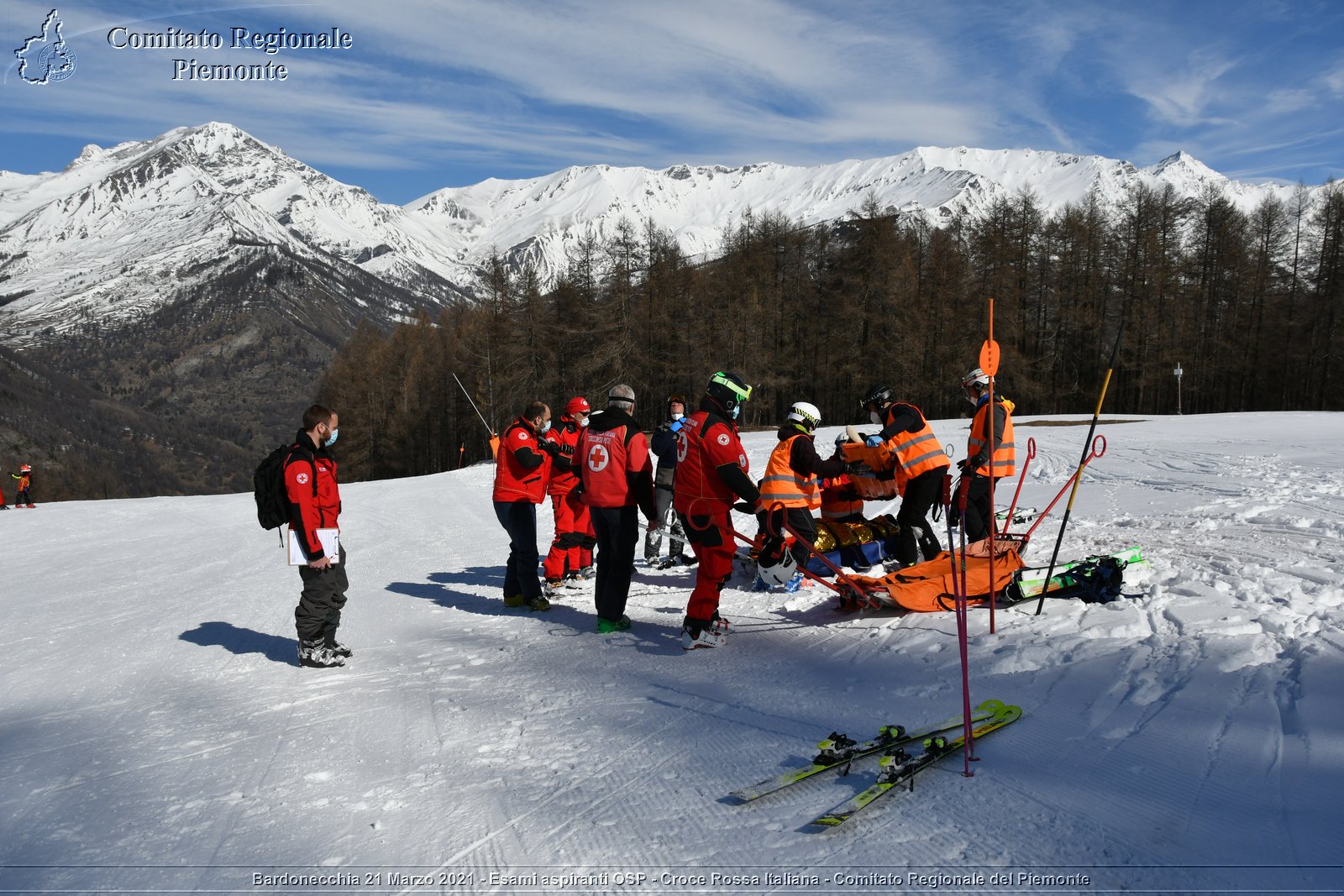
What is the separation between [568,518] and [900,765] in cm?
562

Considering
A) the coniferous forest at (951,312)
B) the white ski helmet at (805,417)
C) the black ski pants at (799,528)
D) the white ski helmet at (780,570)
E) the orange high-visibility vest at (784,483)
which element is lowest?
the white ski helmet at (780,570)

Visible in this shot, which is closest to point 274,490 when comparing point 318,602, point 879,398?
point 318,602

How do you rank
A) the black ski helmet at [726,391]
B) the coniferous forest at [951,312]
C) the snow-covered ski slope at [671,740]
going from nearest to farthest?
the snow-covered ski slope at [671,740] → the black ski helmet at [726,391] → the coniferous forest at [951,312]

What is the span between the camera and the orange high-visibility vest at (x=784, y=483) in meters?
6.96

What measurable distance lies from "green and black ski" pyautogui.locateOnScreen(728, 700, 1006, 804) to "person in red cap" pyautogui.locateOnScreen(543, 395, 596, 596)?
425cm

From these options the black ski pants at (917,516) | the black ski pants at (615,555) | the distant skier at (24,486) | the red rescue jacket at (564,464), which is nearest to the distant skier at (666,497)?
Answer: the black ski pants at (615,555)

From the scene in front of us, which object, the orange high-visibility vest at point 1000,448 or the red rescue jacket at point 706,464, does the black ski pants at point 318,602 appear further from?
the orange high-visibility vest at point 1000,448

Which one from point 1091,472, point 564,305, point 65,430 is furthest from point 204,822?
point 65,430

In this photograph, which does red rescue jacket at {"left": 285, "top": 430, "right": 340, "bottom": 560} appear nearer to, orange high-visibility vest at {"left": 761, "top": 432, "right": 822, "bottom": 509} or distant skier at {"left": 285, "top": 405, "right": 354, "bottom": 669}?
distant skier at {"left": 285, "top": 405, "right": 354, "bottom": 669}

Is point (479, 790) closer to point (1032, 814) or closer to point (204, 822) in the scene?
point (204, 822)

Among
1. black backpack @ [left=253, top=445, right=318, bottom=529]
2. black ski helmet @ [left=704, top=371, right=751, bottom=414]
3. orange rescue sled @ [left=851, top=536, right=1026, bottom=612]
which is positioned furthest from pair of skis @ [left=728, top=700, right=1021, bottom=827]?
black backpack @ [left=253, top=445, right=318, bottom=529]

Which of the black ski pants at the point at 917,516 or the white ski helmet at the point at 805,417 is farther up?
the white ski helmet at the point at 805,417

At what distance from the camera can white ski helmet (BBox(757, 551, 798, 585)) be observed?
281 inches

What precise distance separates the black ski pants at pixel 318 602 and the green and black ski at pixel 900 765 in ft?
12.9
